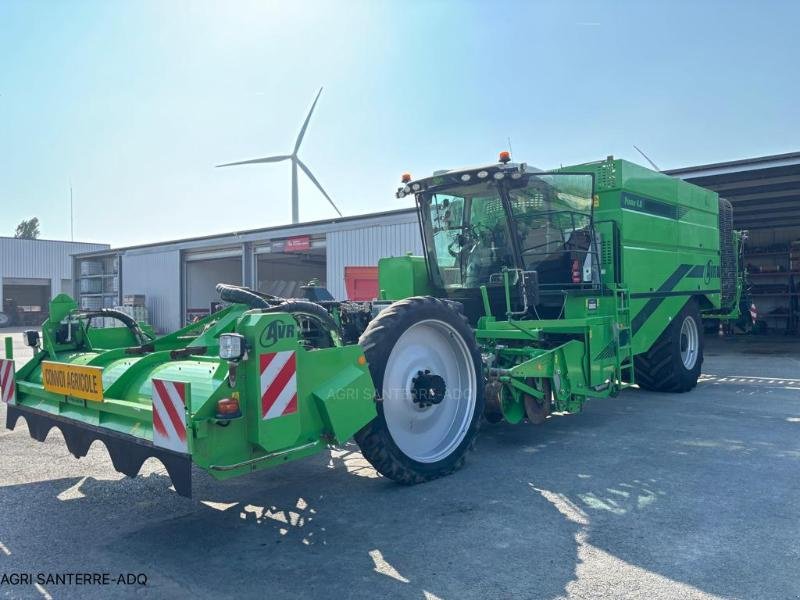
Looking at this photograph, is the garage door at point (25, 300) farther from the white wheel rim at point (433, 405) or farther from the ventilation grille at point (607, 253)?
the white wheel rim at point (433, 405)

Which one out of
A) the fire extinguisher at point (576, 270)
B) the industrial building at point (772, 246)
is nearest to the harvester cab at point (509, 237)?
the fire extinguisher at point (576, 270)

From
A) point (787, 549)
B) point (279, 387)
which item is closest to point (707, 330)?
point (787, 549)

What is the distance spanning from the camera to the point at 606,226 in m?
7.06

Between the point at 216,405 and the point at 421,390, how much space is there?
1830 mm

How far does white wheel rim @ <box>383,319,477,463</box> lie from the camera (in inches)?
185

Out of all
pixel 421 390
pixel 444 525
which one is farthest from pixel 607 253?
pixel 444 525

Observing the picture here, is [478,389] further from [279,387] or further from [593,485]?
[279,387]

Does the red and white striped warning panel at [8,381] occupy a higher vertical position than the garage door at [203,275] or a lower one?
lower

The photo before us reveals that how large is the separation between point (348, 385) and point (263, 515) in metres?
1.05

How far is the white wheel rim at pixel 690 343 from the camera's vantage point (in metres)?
8.91

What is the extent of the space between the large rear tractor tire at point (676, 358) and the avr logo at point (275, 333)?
247 inches

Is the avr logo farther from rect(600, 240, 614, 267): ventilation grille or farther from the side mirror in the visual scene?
rect(600, 240, 614, 267): ventilation grille

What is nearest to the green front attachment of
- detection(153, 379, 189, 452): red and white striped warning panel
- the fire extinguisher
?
detection(153, 379, 189, 452): red and white striped warning panel

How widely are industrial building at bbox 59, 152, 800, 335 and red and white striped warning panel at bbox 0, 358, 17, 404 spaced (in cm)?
408
